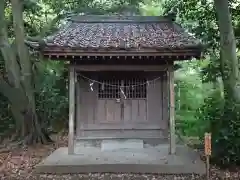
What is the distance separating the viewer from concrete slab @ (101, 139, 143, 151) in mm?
10811

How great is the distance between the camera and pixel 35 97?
1354 centimetres

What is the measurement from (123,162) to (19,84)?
5348 millimetres

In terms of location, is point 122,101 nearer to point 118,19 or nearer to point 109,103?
point 109,103

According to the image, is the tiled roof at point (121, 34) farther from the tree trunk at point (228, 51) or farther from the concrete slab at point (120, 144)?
the concrete slab at point (120, 144)

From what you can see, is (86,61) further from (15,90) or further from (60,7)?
(60,7)

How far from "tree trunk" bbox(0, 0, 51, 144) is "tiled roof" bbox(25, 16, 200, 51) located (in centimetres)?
180

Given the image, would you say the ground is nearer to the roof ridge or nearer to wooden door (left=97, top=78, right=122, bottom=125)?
wooden door (left=97, top=78, right=122, bottom=125)

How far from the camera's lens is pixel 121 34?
1104 centimetres

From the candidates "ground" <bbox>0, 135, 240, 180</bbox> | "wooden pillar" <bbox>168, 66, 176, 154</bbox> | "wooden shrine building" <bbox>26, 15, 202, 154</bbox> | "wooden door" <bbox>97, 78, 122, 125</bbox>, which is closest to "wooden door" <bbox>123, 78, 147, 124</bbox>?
"wooden shrine building" <bbox>26, 15, 202, 154</bbox>

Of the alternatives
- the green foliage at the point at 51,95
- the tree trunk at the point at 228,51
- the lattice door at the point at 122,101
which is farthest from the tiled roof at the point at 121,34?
the green foliage at the point at 51,95

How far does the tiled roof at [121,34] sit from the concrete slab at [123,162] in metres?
3.02

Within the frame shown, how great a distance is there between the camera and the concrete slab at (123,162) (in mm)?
8445

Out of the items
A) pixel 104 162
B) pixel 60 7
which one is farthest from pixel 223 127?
pixel 60 7

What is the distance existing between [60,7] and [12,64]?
6060 millimetres
